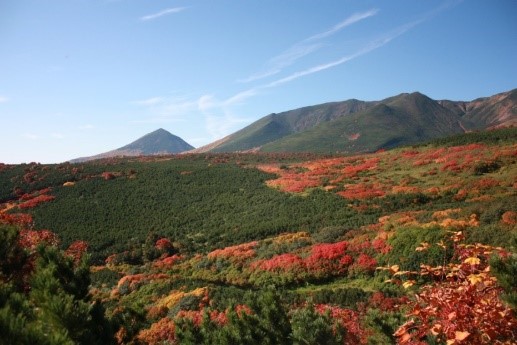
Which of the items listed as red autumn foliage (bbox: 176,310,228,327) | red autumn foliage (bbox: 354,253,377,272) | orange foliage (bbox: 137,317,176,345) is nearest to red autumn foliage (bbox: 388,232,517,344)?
red autumn foliage (bbox: 176,310,228,327)

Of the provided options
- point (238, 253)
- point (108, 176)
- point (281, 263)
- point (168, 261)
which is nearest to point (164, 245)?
point (168, 261)

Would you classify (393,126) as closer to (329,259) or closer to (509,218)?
(509,218)

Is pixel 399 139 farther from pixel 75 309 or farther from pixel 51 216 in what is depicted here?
pixel 75 309

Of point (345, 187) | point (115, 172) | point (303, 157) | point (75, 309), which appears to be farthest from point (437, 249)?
point (303, 157)

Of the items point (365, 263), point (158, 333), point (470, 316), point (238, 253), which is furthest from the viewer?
point (238, 253)

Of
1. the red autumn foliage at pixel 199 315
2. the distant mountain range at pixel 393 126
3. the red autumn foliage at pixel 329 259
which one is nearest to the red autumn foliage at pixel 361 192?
the red autumn foliage at pixel 329 259

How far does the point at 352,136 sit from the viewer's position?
469 feet

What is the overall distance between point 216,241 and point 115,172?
36366 mm

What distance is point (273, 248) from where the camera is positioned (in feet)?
89.8

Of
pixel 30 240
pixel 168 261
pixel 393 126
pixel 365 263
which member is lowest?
pixel 168 261

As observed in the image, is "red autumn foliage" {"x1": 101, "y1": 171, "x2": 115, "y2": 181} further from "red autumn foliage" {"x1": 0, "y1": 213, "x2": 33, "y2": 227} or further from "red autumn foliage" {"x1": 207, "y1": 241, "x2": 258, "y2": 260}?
"red autumn foliage" {"x1": 207, "y1": 241, "x2": 258, "y2": 260}

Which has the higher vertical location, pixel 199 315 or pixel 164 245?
pixel 199 315

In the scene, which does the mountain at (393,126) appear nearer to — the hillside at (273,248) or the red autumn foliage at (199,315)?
the hillside at (273,248)

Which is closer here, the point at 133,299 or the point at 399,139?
the point at 133,299
